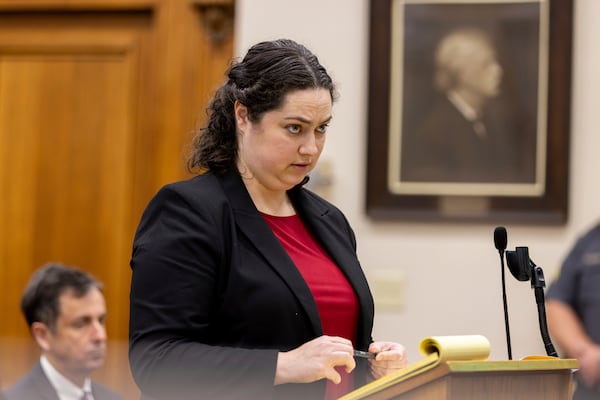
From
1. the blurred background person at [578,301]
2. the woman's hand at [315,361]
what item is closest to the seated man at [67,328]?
the blurred background person at [578,301]

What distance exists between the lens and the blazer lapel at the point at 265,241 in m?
2.12

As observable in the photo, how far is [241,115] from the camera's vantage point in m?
2.28

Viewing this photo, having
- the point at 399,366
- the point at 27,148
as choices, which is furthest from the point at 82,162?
the point at 399,366

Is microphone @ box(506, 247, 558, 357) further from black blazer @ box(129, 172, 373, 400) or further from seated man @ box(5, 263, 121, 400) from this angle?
seated man @ box(5, 263, 121, 400)

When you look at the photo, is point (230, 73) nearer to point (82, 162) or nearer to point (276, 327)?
point (276, 327)

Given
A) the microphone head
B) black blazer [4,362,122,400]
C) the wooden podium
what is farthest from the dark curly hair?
black blazer [4,362,122,400]

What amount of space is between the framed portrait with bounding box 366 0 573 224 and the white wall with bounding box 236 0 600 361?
0.06m

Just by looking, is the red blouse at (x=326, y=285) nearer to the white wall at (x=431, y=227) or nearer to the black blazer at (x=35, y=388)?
the black blazer at (x=35, y=388)

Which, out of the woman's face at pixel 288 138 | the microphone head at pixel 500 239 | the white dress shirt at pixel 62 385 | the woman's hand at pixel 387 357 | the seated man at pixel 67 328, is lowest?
the white dress shirt at pixel 62 385

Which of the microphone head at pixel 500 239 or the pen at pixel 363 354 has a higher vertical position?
the microphone head at pixel 500 239

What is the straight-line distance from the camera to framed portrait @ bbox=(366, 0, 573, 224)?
435cm

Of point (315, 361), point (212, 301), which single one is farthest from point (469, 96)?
point (315, 361)

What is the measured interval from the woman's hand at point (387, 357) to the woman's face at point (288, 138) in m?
0.39

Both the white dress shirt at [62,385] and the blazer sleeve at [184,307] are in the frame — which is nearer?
the blazer sleeve at [184,307]
